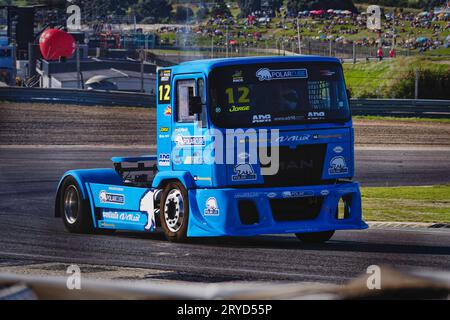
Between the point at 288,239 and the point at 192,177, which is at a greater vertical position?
the point at 192,177

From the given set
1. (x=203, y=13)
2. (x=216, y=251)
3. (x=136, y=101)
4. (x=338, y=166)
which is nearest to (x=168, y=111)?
(x=216, y=251)

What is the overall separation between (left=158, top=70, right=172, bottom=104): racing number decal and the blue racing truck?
2 centimetres

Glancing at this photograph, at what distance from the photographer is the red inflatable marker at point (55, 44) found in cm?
3647

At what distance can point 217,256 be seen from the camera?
34.6 feet

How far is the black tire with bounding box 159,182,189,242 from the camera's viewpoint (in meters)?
11.6

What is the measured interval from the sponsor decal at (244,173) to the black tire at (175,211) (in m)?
0.65

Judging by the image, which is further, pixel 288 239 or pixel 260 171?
pixel 288 239

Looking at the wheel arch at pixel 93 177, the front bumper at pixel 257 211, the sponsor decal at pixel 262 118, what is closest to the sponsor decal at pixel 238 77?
the sponsor decal at pixel 262 118

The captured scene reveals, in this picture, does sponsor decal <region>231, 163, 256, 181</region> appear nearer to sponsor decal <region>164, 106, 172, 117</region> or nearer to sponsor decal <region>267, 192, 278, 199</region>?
sponsor decal <region>267, 192, 278, 199</region>

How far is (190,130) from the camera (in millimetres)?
11758

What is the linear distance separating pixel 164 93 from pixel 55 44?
25.2 metres

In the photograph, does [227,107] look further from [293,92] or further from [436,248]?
[436,248]

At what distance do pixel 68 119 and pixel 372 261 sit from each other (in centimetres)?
2372

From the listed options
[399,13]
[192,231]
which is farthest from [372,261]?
[399,13]
